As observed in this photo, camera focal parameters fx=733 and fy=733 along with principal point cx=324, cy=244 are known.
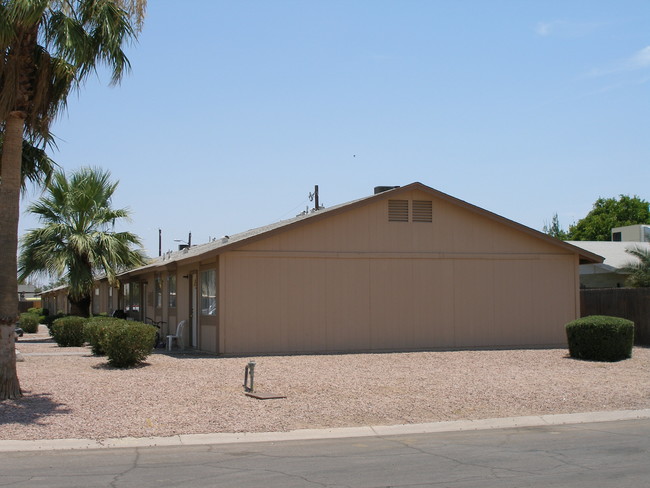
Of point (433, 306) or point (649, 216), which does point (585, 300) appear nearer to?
point (433, 306)

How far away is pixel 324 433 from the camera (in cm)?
988

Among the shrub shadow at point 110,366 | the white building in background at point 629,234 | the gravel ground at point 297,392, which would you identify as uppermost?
the white building in background at point 629,234

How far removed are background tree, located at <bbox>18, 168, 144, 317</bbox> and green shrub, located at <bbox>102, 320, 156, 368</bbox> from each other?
9258 millimetres

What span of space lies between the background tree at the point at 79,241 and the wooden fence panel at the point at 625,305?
52.3 feet

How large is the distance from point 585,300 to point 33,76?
2051 centimetres

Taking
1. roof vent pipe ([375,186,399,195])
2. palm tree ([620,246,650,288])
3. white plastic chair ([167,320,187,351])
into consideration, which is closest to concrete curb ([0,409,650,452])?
roof vent pipe ([375,186,399,195])

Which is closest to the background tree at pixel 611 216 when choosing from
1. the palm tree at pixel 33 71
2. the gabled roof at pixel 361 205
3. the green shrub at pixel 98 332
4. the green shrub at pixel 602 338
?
the gabled roof at pixel 361 205

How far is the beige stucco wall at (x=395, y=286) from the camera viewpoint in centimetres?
1897

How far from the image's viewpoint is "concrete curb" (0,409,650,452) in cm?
Answer: 889

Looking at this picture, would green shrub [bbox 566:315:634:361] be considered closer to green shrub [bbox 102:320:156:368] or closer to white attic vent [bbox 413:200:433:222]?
white attic vent [bbox 413:200:433:222]

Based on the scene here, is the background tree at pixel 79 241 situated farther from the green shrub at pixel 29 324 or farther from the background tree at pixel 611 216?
the background tree at pixel 611 216

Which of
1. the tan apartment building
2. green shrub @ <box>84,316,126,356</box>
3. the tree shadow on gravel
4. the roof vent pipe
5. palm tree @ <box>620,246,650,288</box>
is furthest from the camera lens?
palm tree @ <box>620,246,650,288</box>

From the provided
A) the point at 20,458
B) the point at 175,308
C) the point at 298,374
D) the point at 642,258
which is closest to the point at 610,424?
the point at 298,374

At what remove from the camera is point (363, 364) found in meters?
16.7
